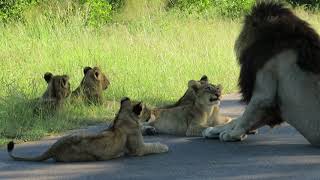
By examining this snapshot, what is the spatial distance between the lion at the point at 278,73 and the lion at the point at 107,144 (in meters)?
1.23

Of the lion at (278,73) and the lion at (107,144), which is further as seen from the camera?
the lion at (278,73)

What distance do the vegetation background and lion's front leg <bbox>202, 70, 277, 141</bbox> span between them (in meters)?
2.44

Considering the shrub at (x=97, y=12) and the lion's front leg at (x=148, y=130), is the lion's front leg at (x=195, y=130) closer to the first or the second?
the lion's front leg at (x=148, y=130)

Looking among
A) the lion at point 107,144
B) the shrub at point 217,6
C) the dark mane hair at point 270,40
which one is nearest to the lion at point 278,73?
the dark mane hair at point 270,40

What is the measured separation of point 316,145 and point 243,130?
0.89 m

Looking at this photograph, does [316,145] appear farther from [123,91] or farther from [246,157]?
[123,91]

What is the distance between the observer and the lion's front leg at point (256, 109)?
29.3ft

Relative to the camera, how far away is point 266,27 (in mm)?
9281

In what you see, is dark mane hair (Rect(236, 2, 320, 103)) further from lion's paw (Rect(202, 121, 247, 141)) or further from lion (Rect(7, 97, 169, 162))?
lion (Rect(7, 97, 169, 162))

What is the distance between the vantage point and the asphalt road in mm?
7531

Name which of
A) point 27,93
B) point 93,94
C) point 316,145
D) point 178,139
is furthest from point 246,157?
point 27,93

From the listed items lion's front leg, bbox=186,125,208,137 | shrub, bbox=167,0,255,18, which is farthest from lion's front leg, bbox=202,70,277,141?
shrub, bbox=167,0,255,18

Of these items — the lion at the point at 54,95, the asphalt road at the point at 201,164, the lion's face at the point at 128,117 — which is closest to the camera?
the asphalt road at the point at 201,164

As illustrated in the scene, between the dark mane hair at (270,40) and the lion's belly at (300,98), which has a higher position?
the dark mane hair at (270,40)
